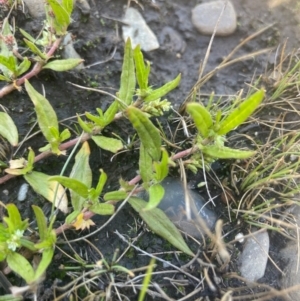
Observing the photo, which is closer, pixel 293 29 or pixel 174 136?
pixel 174 136

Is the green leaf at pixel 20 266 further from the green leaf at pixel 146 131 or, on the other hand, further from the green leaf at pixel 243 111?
the green leaf at pixel 243 111

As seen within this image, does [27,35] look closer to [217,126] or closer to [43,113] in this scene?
[43,113]

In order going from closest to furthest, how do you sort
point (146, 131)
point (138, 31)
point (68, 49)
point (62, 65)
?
point (146, 131), point (62, 65), point (68, 49), point (138, 31)

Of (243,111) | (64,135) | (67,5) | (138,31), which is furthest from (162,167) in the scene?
(138,31)

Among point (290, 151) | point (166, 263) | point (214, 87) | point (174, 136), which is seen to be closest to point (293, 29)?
point (214, 87)

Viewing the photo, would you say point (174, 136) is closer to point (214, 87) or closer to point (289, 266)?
point (214, 87)
